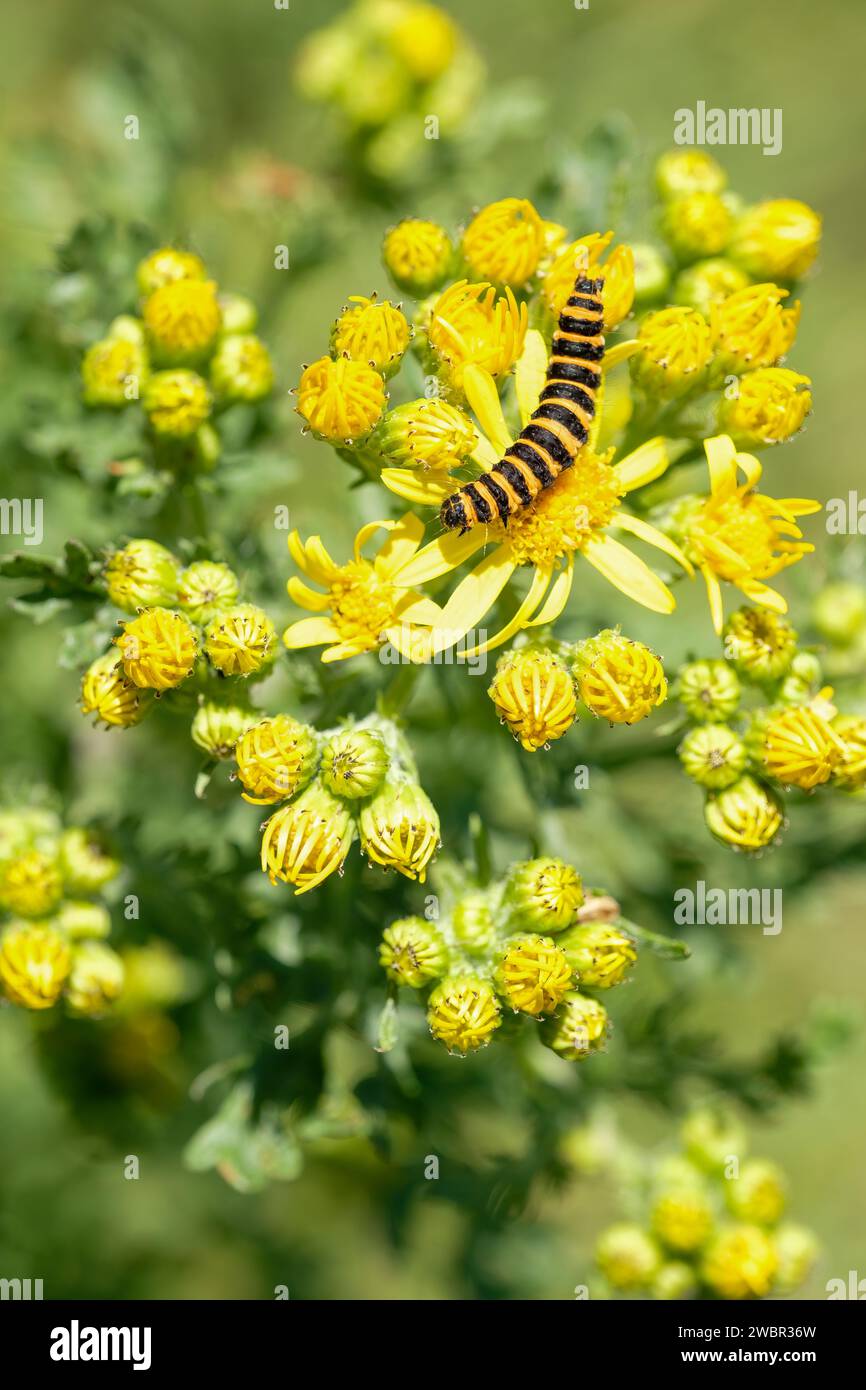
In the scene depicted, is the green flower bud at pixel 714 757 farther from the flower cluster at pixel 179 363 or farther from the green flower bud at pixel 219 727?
the flower cluster at pixel 179 363

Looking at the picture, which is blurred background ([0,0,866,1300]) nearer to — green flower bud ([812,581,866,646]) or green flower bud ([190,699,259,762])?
green flower bud ([812,581,866,646])

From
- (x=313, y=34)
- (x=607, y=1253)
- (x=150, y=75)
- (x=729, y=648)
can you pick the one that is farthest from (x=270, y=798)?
(x=313, y=34)

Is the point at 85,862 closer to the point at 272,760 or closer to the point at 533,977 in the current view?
the point at 272,760

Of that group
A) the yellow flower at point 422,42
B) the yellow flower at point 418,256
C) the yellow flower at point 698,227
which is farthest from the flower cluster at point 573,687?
the yellow flower at point 422,42

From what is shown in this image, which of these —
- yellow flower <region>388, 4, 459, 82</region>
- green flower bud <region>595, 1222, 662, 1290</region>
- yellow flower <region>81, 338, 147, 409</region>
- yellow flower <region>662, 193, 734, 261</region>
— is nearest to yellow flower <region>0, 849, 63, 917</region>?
yellow flower <region>81, 338, 147, 409</region>

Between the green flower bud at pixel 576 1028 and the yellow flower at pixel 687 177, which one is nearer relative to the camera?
the green flower bud at pixel 576 1028

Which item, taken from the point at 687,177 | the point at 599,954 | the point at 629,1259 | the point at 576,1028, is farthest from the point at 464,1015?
the point at 687,177

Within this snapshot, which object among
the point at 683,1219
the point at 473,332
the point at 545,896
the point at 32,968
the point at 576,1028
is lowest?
the point at 683,1219
